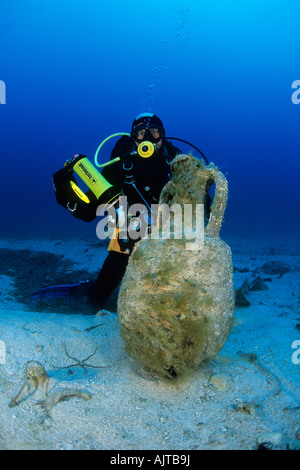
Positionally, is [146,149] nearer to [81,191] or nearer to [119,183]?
[119,183]

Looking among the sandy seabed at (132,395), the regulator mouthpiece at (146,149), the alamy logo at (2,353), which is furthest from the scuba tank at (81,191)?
the alamy logo at (2,353)

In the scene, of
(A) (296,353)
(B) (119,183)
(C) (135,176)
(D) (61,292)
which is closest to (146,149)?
(C) (135,176)

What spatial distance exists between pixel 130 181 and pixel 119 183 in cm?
69

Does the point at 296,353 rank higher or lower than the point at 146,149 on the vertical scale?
lower

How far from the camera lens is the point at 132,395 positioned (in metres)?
2.00

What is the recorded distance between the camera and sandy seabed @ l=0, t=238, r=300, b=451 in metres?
1.54

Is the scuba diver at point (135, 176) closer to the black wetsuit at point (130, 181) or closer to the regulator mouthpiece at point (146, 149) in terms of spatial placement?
the black wetsuit at point (130, 181)

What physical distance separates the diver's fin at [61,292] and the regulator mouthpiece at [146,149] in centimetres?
279

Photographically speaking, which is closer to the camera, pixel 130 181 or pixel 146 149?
pixel 146 149

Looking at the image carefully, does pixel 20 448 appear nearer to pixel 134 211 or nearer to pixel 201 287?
pixel 201 287

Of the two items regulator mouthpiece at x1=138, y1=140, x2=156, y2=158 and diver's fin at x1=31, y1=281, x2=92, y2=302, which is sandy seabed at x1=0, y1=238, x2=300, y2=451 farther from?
regulator mouthpiece at x1=138, y1=140, x2=156, y2=158

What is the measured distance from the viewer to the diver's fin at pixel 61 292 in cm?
510

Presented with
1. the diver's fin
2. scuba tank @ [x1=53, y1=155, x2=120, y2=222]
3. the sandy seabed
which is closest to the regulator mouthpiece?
scuba tank @ [x1=53, y1=155, x2=120, y2=222]

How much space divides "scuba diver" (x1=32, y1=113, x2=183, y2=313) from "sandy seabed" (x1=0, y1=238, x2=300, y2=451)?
141 centimetres
